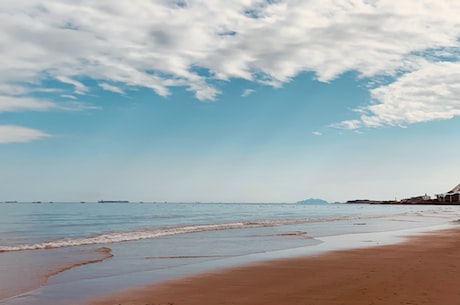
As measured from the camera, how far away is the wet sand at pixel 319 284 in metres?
10.1

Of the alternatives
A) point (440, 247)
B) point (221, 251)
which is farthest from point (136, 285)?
point (440, 247)

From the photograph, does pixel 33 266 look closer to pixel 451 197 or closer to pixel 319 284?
pixel 319 284

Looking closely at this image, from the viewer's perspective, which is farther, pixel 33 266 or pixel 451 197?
pixel 451 197

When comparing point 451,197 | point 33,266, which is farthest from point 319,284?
point 451,197

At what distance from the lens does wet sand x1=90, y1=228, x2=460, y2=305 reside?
10102mm

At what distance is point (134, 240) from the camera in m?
26.2

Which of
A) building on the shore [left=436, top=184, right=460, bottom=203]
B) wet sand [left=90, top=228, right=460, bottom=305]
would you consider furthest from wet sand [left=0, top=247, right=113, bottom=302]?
building on the shore [left=436, top=184, right=460, bottom=203]

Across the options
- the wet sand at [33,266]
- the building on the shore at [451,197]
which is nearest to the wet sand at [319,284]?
the wet sand at [33,266]

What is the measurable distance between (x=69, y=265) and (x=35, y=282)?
3.28m

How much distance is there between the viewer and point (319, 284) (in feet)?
39.2

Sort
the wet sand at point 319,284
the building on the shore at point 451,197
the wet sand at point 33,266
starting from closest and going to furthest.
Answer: the wet sand at point 319,284 → the wet sand at point 33,266 → the building on the shore at point 451,197

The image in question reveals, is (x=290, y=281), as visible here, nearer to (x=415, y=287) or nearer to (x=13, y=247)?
(x=415, y=287)

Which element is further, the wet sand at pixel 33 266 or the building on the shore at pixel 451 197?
the building on the shore at pixel 451 197

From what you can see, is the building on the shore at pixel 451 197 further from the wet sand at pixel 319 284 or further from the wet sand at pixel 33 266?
the wet sand at pixel 33 266
